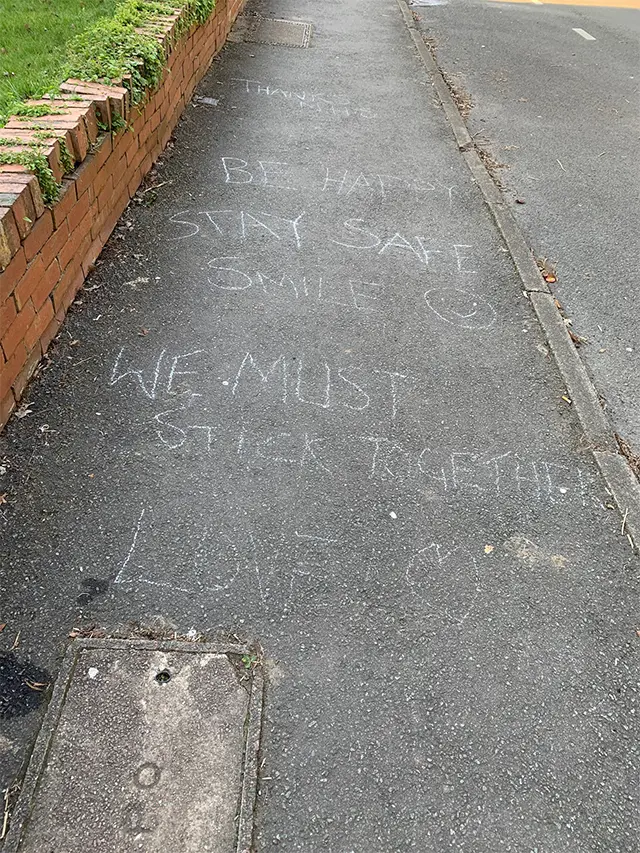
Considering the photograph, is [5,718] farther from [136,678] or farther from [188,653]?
[188,653]

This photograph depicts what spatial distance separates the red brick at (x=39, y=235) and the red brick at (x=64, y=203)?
0.22 ft

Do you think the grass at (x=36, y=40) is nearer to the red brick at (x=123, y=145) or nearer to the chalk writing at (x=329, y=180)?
the red brick at (x=123, y=145)

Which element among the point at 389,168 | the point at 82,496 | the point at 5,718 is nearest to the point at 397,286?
the point at 389,168

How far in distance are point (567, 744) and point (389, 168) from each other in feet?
15.2

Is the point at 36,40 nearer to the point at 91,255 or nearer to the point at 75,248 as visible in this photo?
the point at 91,255

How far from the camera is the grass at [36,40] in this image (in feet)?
12.3

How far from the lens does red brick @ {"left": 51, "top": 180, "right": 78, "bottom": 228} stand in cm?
310

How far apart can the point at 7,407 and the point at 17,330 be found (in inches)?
13.4

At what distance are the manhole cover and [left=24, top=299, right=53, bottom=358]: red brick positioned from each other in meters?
1.48

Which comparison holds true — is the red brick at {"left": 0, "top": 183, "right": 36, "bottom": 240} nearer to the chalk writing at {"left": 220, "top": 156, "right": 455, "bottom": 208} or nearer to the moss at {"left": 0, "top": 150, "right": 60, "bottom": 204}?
the moss at {"left": 0, "top": 150, "right": 60, "bottom": 204}

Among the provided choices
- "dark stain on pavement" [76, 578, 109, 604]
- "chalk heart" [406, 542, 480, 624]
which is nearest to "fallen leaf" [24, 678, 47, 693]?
"dark stain on pavement" [76, 578, 109, 604]

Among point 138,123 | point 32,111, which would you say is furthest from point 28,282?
point 138,123

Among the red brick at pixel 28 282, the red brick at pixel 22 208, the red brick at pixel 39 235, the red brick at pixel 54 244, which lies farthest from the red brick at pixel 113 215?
the red brick at pixel 22 208

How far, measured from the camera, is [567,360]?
3.67m
